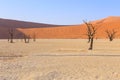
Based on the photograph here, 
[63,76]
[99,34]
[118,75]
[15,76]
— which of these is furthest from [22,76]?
[99,34]

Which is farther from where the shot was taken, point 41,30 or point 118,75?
point 41,30

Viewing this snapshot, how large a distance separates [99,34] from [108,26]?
15.5 m

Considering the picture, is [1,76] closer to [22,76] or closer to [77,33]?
[22,76]

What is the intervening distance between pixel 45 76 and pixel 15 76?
4.10 ft

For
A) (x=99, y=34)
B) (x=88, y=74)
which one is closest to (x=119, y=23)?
(x=99, y=34)

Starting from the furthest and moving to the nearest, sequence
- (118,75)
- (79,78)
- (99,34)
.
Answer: (99,34)
(118,75)
(79,78)

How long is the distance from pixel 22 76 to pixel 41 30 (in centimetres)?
15091

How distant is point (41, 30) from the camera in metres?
163

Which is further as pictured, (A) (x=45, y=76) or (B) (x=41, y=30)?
(B) (x=41, y=30)

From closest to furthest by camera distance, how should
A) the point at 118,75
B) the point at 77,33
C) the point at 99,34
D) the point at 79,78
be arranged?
1. the point at 79,78
2. the point at 118,75
3. the point at 99,34
4. the point at 77,33

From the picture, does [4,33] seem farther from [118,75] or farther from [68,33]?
[118,75]

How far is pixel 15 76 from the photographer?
12.7 meters

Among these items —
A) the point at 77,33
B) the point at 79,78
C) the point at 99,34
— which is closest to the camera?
the point at 79,78

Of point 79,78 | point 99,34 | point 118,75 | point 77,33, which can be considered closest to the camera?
point 79,78
